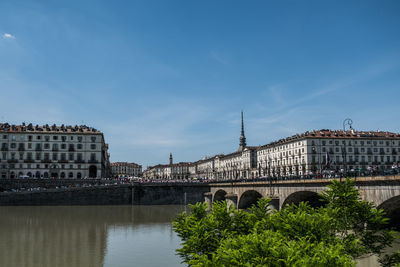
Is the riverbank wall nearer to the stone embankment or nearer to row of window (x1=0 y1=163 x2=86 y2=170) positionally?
the stone embankment

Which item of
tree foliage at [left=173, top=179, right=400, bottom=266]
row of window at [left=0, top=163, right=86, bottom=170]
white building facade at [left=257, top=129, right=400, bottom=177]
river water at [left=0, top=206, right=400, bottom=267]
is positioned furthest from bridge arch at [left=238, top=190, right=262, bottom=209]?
row of window at [left=0, top=163, right=86, bottom=170]

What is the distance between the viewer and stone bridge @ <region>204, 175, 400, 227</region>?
1089 inches

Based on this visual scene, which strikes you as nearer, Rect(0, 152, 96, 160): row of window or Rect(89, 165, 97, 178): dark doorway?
Rect(0, 152, 96, 160): row of window

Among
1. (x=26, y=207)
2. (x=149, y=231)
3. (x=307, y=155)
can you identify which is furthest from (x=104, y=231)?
(x=307, y=155)

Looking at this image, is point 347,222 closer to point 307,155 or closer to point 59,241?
point 59,241

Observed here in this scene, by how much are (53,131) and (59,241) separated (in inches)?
2691

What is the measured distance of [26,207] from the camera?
2778 inches

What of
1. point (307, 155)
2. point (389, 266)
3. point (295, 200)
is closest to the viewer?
point (389, 266)

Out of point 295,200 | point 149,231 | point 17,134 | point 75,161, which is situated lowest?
point 149,231

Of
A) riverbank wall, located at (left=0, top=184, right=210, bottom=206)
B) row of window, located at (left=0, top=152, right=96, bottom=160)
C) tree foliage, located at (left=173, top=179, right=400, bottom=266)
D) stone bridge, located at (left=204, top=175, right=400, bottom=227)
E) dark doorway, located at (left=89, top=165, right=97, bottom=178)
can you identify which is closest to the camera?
tree foliage, located at (left=173, top=179, right=400, bottom=266)

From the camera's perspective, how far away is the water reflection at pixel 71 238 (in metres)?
26.7

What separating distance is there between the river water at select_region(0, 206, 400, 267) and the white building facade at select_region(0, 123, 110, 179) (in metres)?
43.1

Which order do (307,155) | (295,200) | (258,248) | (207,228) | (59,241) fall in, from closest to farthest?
(258,248), (207,228), (59,241), (295,200), (307,155)

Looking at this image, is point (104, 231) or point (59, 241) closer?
point (59, 241)
